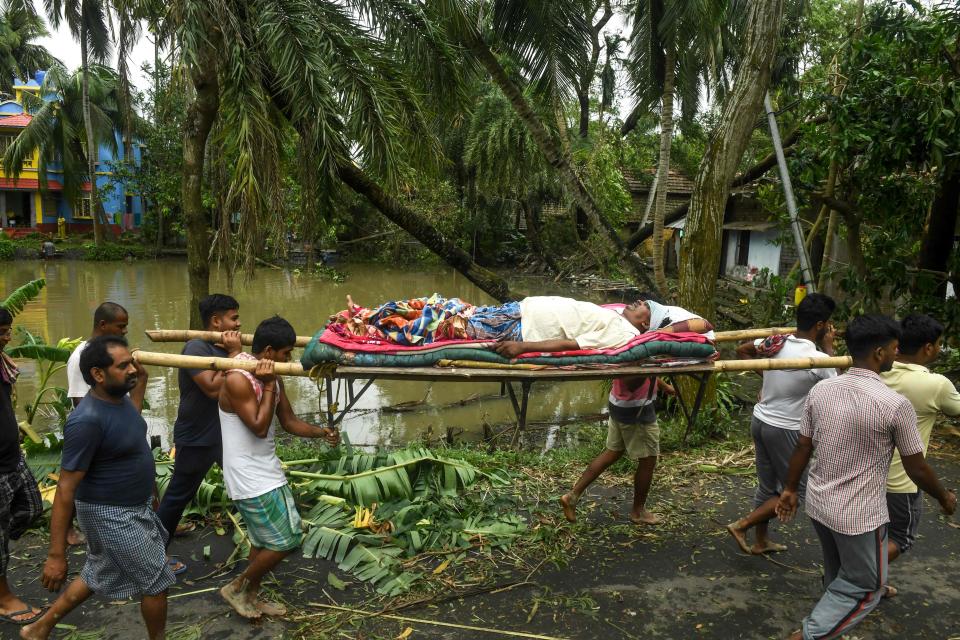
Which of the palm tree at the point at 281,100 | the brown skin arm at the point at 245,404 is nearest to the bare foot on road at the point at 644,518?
the brown skin arm at the point at 245,404

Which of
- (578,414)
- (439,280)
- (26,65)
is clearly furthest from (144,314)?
(26,65)

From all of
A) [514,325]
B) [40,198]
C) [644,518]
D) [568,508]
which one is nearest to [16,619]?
[568,508]

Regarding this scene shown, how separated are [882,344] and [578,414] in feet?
21.2

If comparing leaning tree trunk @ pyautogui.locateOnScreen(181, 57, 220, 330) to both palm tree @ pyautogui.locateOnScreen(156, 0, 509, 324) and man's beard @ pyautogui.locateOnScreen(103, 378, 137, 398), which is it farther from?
man's beard @ pyautogui.locateOnScreen(103, 378, 137, 398)

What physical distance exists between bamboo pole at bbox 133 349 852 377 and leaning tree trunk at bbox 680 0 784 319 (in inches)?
114

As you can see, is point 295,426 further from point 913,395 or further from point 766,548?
point 913,395

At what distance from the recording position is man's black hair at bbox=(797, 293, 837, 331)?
3744 mm

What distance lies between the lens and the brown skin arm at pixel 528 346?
4375 mm

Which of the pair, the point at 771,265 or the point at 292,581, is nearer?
the point at 292,581

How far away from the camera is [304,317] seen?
15547 millimetres

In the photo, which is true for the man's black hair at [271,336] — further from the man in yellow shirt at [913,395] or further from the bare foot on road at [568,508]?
the man in yellow shirt at [913,395]

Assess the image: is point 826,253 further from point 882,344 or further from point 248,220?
point 248,220

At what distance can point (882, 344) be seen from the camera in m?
2.82

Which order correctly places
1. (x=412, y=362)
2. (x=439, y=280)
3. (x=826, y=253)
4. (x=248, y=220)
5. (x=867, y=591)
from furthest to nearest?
1. (x=439, y=280)
2. (x=826, y=253)
3. (x=248, y=220)
4. (x=412, y=362)
5. (x=867, y=591)
